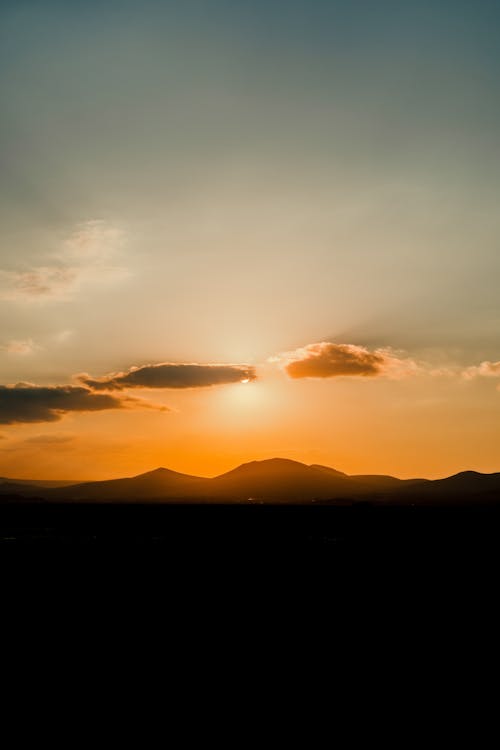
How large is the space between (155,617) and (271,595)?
7.47m

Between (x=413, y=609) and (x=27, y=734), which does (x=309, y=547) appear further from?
(x=27, y=734)

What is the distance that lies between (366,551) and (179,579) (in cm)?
2340

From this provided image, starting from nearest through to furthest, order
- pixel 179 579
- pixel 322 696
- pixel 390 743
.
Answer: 1. pixel 390 743
2. pixel 322 696
3. pixel 179 579

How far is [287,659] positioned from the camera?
20781 mm

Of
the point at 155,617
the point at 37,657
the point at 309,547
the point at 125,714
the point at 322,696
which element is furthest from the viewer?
the point at 309,547

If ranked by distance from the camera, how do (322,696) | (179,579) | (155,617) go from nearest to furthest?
(322,696), (155,617), (179,579)

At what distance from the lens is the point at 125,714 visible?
15906 millimetres

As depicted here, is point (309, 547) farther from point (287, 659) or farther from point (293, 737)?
point (293, 737)

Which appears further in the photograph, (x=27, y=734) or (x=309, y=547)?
(x=309, y=547)

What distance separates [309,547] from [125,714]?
45422 millimetres

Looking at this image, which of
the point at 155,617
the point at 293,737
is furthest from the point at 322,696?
the point at 155,617

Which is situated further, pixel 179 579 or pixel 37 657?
pixel 179 579

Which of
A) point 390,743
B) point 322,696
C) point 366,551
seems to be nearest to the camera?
point 390,743

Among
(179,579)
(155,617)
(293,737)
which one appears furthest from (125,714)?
A: (179,579)
